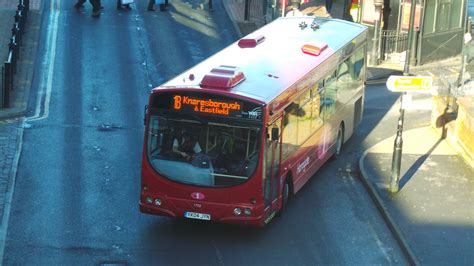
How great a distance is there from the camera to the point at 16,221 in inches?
696

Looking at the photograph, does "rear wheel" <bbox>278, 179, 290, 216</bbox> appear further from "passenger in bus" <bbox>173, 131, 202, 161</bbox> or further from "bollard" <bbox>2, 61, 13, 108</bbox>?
"bollard" <bbox>2, 61, 13, 108</bbox>

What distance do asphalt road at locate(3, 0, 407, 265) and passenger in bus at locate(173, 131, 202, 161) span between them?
1.67 metres

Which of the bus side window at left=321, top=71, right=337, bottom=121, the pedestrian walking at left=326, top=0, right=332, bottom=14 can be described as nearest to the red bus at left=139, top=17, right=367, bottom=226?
the bus side window at left=321, top=71, right=337, bottom=121

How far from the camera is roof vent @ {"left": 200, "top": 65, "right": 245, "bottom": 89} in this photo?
54.5ft

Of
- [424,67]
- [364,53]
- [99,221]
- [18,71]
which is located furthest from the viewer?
[424,67]

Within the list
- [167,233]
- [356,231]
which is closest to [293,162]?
[356,231]

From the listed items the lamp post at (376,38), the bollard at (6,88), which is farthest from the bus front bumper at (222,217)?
the lamp post at (376,38)

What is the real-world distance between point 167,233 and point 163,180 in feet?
3.95

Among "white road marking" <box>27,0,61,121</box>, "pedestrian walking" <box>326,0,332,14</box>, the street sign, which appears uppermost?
the street sign

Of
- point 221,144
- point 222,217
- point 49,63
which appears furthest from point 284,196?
point 49,63

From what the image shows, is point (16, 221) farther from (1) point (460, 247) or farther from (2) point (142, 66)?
(2) point (142, 66)

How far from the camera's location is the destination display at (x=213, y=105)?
1642 cm

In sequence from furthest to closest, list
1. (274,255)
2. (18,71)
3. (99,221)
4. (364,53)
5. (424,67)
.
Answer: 1. (424,67)
2. (18,71)
3. (364,53)
4. (99,221)
5. (274,255)

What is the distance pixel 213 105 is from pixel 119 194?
3.96 metres
